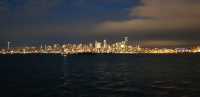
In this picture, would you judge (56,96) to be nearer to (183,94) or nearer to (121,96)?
(121,96)

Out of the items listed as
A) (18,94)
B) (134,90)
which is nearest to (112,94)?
(134,90)

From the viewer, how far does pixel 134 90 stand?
155 ft

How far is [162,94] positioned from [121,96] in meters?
5.38

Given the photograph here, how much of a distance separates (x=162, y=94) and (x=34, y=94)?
1659 cm

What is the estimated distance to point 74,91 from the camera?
154 ft

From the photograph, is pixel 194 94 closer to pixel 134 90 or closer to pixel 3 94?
pixel 134 90

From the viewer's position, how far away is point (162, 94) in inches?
1662

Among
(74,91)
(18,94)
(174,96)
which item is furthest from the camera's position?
(74,91)

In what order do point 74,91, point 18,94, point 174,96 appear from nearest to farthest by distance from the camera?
point 174,96, point 18,94, point 74,91

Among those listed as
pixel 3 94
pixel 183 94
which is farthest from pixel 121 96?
pixel 3 94

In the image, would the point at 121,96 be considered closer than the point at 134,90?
Yes

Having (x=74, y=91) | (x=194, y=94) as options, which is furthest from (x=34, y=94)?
(x=194, y=94)

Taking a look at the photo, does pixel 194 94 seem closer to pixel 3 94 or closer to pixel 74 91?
pixel 74 91

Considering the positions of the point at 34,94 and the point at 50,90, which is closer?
the point at 34,94
